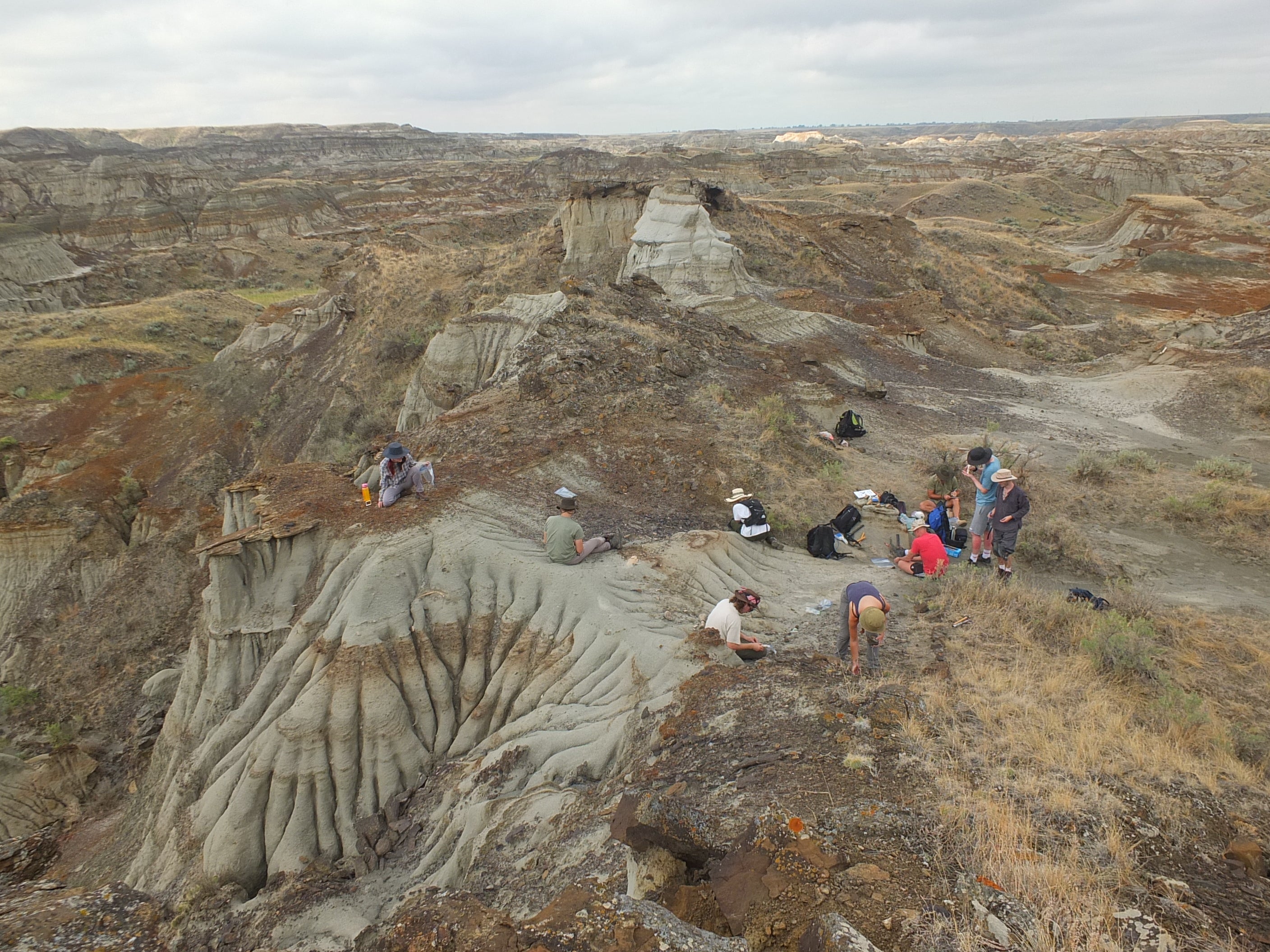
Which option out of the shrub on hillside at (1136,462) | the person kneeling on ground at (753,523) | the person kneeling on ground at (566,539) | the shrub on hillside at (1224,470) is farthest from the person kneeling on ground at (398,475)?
the shrub on hillside at (1224,470)

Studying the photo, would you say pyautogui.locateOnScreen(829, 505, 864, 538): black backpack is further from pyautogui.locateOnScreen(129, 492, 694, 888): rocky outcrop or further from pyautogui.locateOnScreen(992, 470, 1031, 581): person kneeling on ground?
pyautogui.locateOnScreen(129, 492, 694, 888): rocky outcrop

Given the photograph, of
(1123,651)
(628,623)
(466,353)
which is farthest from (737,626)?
(466,353)

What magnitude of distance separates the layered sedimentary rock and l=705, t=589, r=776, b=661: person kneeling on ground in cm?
1298

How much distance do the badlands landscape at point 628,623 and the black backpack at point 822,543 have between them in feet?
1.46

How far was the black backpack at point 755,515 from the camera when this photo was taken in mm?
10578

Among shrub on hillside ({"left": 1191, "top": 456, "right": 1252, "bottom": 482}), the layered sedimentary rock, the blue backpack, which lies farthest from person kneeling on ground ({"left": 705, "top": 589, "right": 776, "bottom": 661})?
the layered sedimentary rock

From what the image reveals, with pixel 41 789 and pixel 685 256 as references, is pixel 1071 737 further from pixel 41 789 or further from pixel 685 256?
pixel 685 256

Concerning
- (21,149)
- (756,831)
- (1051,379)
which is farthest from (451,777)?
(21,149)

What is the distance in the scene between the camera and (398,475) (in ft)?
31.9

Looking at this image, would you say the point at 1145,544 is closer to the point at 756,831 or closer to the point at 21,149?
the point at 756,831

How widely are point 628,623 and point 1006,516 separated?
5568 mm

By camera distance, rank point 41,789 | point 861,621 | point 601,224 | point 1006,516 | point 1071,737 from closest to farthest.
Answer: point 1071,737 → point 861,621 → point 1006,516 → point 41,789 → point 601,224

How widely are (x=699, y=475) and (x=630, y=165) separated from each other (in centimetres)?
6946

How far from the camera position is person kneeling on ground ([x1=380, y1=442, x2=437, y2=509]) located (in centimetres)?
947
